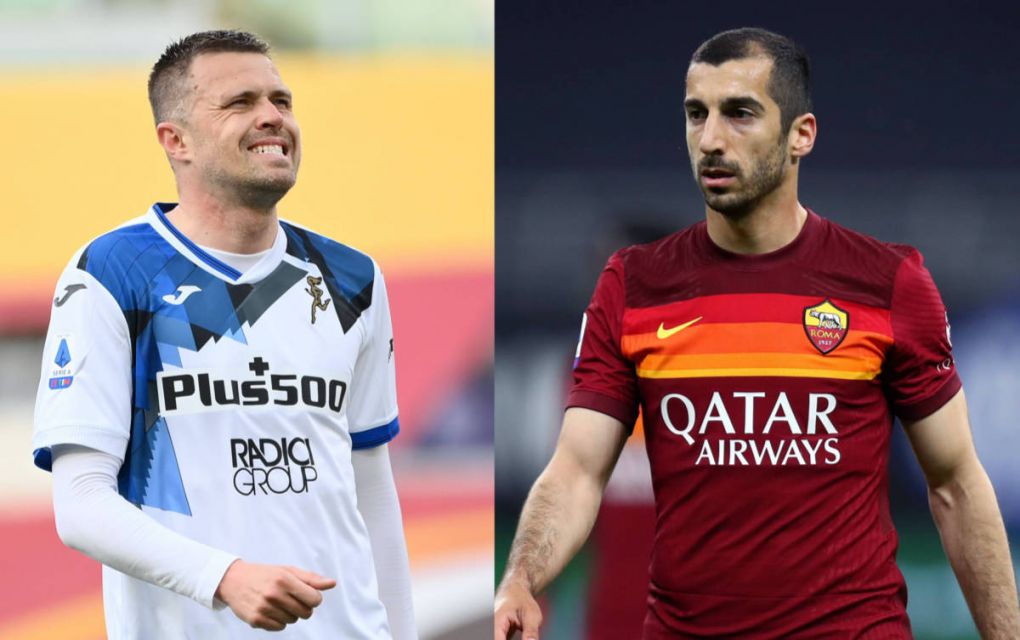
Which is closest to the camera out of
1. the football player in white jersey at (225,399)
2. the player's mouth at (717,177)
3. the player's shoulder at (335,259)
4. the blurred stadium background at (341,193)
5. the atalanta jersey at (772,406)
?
the football player in white jersey at (225,399)

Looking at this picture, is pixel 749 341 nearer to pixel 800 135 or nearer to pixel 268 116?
pixel 800 135

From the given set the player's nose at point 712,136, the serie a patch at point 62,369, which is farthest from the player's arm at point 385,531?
the player's nose at point 712,136

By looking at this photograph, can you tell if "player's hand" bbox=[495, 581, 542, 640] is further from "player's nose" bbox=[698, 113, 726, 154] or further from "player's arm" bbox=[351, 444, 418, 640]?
"player's nose" bbox=[698, 113, 726, 154]

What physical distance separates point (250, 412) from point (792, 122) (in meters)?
1.20

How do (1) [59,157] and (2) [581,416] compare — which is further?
(1) [59,157]

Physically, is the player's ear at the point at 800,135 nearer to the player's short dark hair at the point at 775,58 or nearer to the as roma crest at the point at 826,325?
the player's short dark hair at the point at 775,58

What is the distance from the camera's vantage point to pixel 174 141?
9.25 feet

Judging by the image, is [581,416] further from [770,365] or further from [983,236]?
[983,236]

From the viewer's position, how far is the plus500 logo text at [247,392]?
2604mm

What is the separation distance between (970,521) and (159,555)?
1.52 m

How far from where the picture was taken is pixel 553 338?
14.3 feet

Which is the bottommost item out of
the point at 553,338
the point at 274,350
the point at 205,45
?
the point at 553,338

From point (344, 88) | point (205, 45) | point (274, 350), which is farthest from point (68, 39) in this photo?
point (274, 350)

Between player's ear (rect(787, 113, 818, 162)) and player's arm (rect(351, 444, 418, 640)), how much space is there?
3.33 feet
